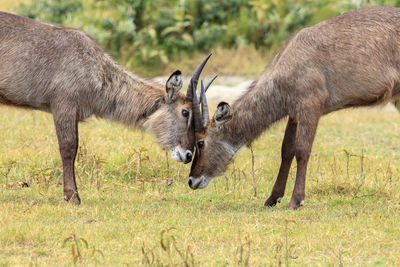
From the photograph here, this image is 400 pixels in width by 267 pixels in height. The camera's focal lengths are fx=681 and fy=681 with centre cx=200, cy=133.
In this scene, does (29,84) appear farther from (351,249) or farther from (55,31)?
(351,249)

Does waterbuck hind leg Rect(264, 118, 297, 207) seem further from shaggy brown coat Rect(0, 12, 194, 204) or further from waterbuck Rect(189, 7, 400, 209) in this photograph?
shaggy brown coat Rect(0, 12, 194, 204)

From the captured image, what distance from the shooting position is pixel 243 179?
8.41 m

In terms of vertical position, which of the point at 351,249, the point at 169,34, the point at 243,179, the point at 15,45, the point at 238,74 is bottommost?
the point at 351,249

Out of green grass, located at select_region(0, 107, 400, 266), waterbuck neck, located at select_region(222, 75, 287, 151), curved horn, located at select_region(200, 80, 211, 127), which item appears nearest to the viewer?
green grass, located at select_region(0, 107, 400, 266)

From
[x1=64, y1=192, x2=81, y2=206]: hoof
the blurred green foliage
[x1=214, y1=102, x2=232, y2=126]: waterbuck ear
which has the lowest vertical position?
[x1=64, y1=192, x2=81, y2=206]: hoof

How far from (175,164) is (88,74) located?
6.28 ft

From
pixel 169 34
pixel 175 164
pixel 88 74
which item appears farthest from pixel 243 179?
pixel 169 34

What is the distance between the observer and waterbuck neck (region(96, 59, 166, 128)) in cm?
757

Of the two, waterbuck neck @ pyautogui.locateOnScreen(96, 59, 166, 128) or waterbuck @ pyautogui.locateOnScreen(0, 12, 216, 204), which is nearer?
waterbuck @ pyautogui.locateOnScreen(0, 12, 216, 204)

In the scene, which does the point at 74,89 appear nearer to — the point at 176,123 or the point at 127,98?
the point at 127,98

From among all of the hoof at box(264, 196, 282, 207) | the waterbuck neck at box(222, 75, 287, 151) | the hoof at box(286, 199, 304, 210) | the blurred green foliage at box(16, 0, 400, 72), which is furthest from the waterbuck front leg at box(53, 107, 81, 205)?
the blurred green foliage at box(16, 0, 400, 72)

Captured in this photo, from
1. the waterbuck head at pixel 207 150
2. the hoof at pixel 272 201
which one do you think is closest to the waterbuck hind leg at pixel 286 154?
the hoof at pixel 272 201

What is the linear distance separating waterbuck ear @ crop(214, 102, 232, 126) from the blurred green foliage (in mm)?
9421

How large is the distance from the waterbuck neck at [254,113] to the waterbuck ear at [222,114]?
159mm
